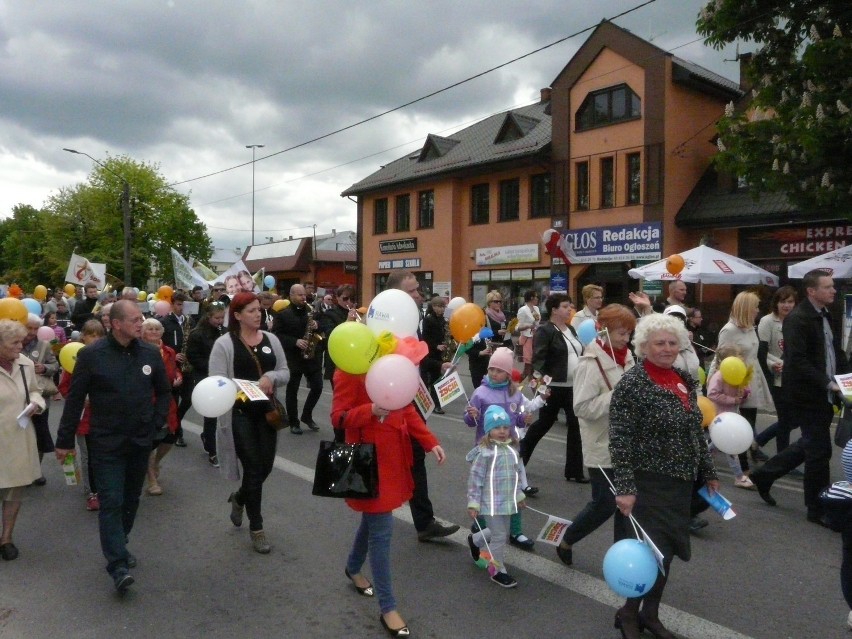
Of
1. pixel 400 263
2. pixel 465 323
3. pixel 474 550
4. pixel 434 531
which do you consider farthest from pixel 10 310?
pixel 400 263

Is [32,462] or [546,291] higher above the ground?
[546,291]

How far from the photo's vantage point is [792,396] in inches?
225

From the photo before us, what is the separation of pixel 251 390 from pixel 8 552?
82.1 inches

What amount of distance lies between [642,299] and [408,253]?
80.3 ft

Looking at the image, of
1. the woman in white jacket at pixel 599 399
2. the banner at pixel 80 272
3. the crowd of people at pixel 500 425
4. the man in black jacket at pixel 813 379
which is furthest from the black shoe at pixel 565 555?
the banner at pixel 80 272

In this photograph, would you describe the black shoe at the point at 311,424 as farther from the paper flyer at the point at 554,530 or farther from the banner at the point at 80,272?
the banner at the point at 80,272

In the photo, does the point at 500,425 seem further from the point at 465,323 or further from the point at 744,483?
the point at 744,483

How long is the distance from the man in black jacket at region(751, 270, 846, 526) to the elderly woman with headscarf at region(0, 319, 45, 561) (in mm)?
5713

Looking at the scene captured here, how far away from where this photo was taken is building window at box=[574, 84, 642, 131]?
915 inches

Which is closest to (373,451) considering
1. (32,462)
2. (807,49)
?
(32,462)

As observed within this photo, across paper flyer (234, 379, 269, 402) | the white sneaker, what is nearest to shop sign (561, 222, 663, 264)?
the white sneaker

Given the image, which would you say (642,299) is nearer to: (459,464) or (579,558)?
(459,464)

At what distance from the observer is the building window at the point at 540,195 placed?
2597 centimetres

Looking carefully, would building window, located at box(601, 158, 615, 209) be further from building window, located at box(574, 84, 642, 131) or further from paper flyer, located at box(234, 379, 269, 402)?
paper flyer, located at box(234, 379, 269, 402)
